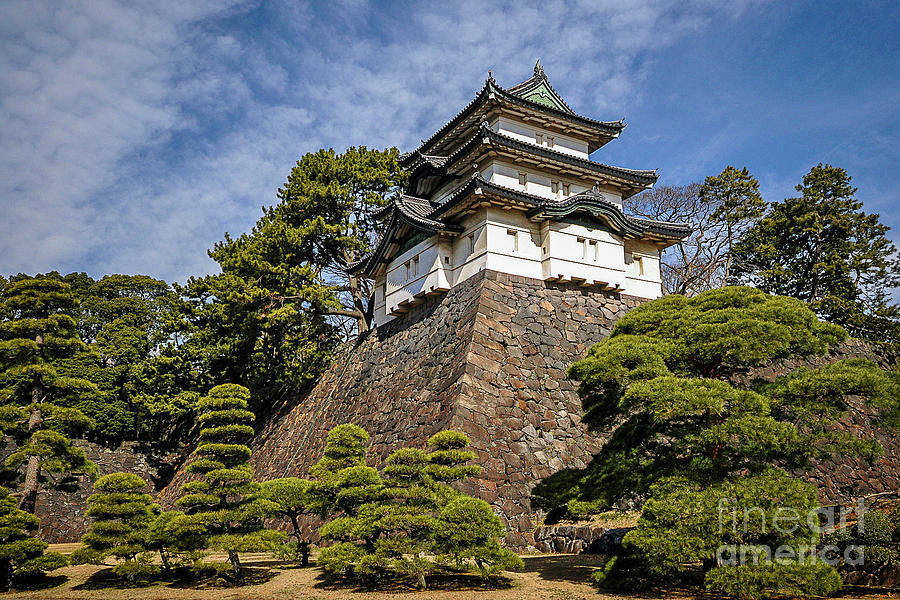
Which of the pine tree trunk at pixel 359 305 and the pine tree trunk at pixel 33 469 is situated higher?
the pine tree trunk at pixel 359 305

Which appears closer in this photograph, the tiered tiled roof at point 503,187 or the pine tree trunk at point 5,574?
the pine tree trunk at point 5,574

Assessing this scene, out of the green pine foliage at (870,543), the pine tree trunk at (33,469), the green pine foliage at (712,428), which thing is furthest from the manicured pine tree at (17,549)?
the green pine foliage at (870,543)

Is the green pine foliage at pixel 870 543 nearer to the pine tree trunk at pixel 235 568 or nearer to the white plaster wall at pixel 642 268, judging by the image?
the pine tree trunk at pixel 235 568

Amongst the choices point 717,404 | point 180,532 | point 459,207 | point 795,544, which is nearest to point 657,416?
point 717,404

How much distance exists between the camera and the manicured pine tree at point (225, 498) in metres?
9.76

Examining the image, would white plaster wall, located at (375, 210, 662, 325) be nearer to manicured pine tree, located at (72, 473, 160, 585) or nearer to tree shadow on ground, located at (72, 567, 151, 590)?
manicured pine tree, located at (72, 473, 160, 585)

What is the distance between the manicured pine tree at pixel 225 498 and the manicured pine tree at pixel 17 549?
2.25m

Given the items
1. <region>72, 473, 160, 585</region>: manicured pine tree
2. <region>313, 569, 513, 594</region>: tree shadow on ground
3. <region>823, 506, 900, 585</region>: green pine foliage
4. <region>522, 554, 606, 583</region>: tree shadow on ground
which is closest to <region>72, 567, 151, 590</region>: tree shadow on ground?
<region>72, 473, 160, 585</region>: manicured pine tree

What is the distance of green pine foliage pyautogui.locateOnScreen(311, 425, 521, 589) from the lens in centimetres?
834

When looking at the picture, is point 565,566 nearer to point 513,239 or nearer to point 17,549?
point 17,549

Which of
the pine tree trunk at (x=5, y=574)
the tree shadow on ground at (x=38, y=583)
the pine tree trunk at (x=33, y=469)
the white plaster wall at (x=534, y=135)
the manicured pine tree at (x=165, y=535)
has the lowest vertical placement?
the tree shadow on ground at (x=38, y=583)

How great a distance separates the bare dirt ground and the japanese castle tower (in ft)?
27.2

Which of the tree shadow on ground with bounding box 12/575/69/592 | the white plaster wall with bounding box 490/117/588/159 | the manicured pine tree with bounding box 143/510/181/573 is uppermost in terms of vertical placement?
the white plaster wall with bounding box 490/117/588/159

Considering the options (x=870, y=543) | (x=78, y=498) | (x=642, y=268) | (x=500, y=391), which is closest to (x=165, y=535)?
(x=500, y=391)
